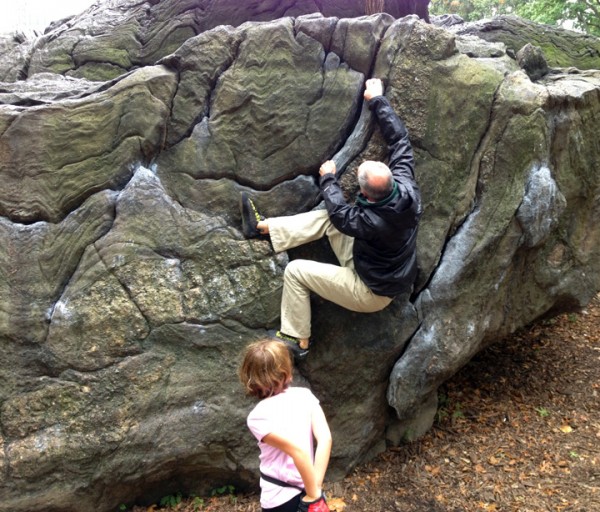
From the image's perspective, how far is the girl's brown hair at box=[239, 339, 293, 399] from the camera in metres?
2.88

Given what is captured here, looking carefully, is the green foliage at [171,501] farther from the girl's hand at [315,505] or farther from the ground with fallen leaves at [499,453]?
the girl's hand at [315,505]

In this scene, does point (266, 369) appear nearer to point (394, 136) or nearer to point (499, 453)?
point (394, 136)

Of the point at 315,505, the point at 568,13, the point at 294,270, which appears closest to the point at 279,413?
the point at 315,505

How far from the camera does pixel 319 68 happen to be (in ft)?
16.7

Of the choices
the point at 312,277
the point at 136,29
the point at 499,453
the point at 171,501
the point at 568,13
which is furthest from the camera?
the point at 568,13

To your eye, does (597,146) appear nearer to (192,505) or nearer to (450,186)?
(450,186)

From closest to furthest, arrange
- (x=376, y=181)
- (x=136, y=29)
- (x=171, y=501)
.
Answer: (x=376, y=181) < (x=171, y=501) < (x=136, y=29)

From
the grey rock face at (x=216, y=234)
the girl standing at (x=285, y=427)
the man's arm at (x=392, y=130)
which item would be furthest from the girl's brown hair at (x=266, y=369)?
the man's arm at (x=392, y=130)

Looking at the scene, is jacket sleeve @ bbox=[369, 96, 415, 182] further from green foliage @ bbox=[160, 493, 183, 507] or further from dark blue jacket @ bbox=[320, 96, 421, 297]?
green foliage @ bbox=[160, 493, 183, 507]

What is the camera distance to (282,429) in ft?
9.34

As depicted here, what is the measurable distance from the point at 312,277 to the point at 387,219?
2.85ft

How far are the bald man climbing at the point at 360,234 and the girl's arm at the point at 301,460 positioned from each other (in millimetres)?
1893

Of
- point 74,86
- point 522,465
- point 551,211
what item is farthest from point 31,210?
point 522,465

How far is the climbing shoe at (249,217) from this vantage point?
15.9 feet
